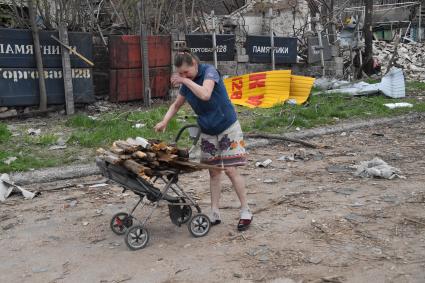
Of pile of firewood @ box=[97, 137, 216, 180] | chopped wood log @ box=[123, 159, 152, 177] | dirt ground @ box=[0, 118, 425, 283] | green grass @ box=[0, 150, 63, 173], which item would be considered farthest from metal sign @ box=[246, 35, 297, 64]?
chopped wood log @ box=[123, 159, 152, 177]

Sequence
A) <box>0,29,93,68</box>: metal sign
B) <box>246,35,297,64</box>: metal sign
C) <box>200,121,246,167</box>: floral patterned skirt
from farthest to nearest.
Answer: <box>246,35,297,64</box>: metal sign → <box>0,29,93,68</box>: metal sign → <box>200,121,246,167</box>: floral patterned skirt

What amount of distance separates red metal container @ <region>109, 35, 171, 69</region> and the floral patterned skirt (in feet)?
23.1

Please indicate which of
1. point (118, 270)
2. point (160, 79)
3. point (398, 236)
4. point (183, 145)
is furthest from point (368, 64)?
point (118, 270)

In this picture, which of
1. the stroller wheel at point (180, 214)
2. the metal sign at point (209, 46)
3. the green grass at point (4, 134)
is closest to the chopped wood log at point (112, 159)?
the stroller wheel at point (180, 214)

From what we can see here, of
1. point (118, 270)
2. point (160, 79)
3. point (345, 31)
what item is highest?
point (345, 31)

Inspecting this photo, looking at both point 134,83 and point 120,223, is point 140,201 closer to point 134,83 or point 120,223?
point 120,223

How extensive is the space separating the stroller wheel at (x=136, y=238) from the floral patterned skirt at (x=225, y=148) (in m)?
0.90

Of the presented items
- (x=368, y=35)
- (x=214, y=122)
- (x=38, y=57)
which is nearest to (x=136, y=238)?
(x=214, y=122)

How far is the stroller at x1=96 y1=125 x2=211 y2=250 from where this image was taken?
418cm

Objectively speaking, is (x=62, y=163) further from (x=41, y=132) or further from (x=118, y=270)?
(x=118, y=270)

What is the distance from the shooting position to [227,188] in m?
6.03

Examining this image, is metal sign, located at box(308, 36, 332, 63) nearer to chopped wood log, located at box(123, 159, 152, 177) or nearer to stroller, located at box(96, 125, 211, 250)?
stroller, located at box(96, 125, 211, 250)

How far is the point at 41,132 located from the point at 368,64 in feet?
37.5

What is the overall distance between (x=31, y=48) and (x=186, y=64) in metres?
6.47
